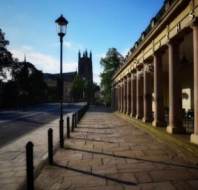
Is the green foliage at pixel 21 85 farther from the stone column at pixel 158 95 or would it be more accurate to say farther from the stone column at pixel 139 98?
the stone column at pixel 158 95

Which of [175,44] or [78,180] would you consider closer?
[78,180]

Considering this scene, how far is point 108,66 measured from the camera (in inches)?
2402

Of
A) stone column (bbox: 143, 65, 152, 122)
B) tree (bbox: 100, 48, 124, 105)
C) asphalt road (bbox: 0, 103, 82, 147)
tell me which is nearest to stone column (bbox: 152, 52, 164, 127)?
stone column (bbox: 143, 65, 152, 122)

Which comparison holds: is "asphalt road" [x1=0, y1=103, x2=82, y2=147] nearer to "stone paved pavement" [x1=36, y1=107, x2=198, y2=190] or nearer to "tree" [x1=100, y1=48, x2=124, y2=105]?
"stone paved pavement" [x1=36, y1=107, x2=198, y2=190]

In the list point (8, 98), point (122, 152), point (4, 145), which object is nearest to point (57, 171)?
point (122, 152)

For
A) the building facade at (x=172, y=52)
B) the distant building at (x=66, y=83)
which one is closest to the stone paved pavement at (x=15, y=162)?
the building facade at (x=172, y=52)

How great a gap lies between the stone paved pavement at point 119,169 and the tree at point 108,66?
163ft

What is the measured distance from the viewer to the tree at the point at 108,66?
5953 centimetres

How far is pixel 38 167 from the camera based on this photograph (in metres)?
7.31

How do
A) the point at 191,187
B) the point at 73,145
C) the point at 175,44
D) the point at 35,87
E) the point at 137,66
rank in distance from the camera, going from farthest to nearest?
the point at 35,87, the point at 137,66, the point at 175,44, the point at 73,145, the point at 191,187

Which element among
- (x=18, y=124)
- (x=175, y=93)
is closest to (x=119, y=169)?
(x=175, y=93)

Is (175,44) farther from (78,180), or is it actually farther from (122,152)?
(78,180)

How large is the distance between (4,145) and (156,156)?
238 inches

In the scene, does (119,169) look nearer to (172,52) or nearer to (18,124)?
(172,52)
